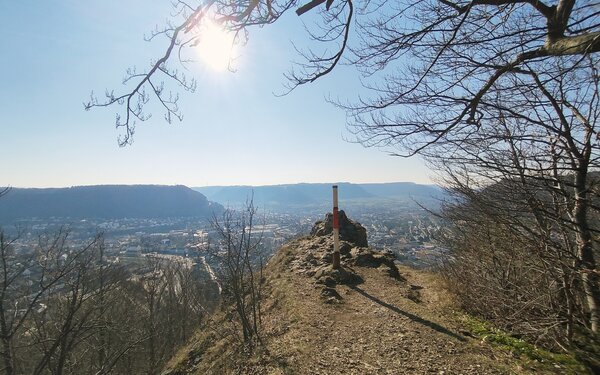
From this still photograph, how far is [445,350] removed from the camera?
4.32 meters

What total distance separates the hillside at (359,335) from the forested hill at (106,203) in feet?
242

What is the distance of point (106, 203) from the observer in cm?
9850

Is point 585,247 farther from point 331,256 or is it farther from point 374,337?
point 331,256

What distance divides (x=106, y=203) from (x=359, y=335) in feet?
364

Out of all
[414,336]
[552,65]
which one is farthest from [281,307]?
[552,65]

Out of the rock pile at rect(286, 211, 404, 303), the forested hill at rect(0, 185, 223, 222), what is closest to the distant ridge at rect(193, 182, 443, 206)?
the forested hill at rect(0, 185, 223, 222)

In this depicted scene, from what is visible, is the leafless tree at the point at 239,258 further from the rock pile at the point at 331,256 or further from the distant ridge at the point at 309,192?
the distant ridge at the point at 309,192

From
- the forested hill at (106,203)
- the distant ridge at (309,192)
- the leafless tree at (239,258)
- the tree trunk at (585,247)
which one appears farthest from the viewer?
the distant ridge at (309,192)

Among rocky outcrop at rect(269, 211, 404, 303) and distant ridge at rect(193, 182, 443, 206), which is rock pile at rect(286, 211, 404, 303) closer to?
rocky outcrop at rect(269, 211, 404, 303)

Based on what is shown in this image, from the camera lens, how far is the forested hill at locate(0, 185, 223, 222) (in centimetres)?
8175

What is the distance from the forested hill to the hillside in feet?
242

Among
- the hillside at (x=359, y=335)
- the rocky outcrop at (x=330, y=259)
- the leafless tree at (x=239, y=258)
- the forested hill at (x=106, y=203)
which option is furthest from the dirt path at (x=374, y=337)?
the forested hill at (x=106, y=203)

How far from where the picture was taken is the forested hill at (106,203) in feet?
268

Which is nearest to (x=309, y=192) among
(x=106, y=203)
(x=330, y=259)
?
(x=106, y=203)
